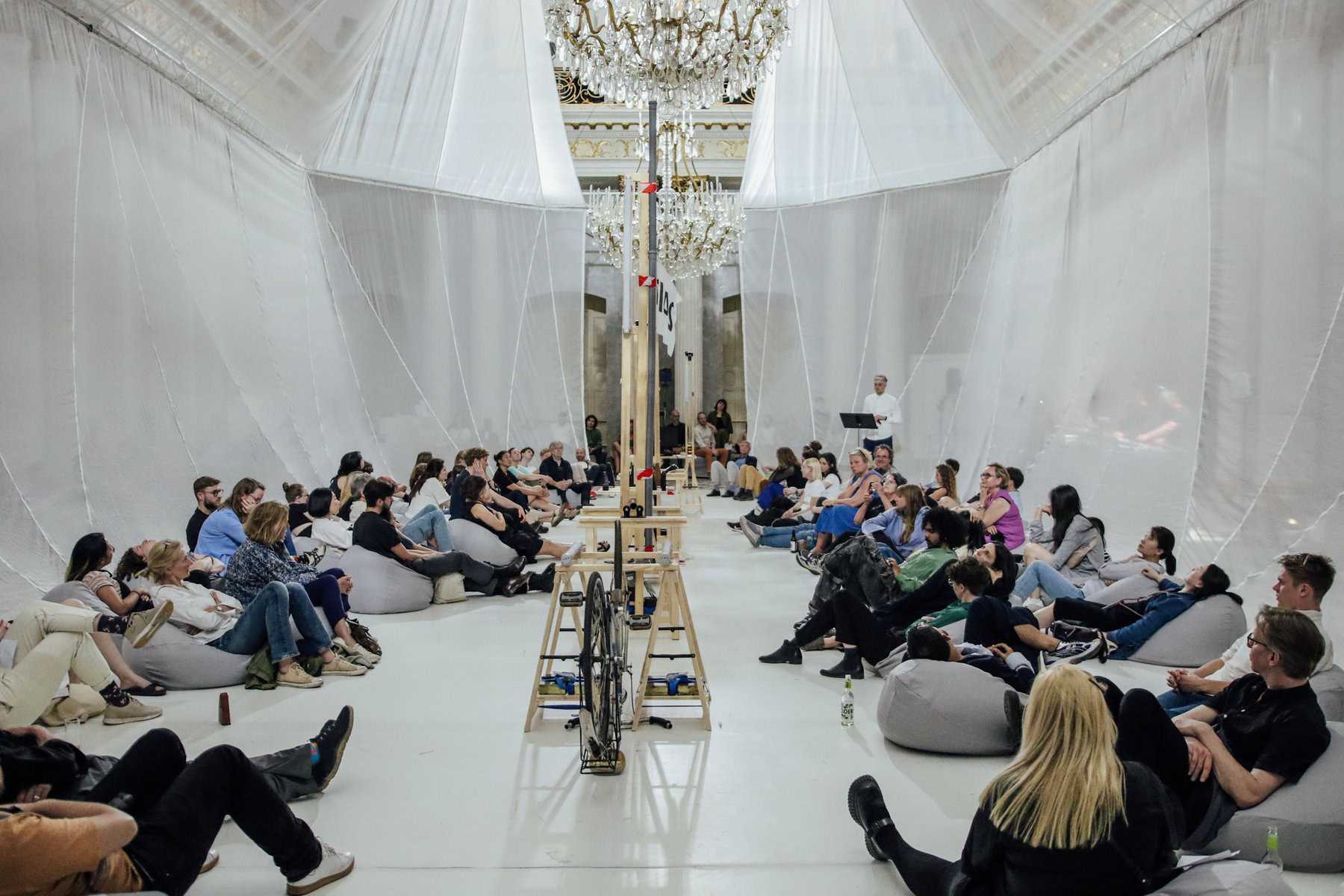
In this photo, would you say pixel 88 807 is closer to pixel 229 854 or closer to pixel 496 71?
pixel 229 854

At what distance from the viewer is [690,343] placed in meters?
17.9

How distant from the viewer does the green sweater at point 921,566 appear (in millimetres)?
4734

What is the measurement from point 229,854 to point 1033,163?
9.14 meters

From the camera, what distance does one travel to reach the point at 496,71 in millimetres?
12133

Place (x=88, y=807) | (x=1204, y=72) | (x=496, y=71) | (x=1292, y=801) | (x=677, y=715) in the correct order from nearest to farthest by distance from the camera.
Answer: (x=88, y=807), (x=1292, y=801), (x=677, y=715), (x=1204, y=72), (x=496, y=71)

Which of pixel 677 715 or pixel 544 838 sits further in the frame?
pixel 677 715

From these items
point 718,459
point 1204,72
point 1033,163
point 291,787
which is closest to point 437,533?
point 291,787

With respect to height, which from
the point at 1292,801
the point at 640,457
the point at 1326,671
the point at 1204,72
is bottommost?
the point at 1292,801

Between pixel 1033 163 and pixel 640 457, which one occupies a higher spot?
pixel 1033 163

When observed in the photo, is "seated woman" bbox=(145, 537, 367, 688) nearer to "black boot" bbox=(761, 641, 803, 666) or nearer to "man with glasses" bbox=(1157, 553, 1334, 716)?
"black boot" bbox=(761, 641, 803, 666)

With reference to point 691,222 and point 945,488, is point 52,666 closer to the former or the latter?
point 945,488

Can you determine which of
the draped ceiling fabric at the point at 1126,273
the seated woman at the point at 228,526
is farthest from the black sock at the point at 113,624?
the draped ceiling fabric at the point at 1126,273

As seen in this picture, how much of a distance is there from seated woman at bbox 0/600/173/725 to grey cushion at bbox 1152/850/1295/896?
3.47 m

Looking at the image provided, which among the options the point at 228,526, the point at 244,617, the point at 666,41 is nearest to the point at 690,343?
the point at 666,41
